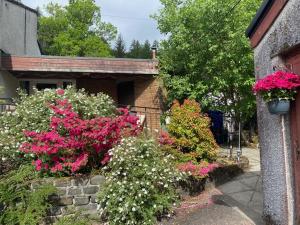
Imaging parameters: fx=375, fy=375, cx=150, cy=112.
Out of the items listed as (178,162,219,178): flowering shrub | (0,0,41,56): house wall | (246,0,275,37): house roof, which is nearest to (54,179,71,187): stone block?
(178,162,219,178): flowering shrub

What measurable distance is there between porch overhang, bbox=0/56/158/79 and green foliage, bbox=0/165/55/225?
6903 mm

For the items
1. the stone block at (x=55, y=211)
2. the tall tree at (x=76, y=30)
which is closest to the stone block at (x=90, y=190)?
the stone block at (x=55, y=211)

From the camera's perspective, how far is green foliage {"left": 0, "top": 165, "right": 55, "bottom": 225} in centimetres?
596

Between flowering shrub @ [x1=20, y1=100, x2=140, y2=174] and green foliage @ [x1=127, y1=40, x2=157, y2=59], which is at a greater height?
green foliage @ [x1=127, y1=40, x2=157, y2=59]

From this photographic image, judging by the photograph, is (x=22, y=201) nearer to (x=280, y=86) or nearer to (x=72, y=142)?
(x=72, y=142)

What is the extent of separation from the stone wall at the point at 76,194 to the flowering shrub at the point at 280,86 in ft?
11.4

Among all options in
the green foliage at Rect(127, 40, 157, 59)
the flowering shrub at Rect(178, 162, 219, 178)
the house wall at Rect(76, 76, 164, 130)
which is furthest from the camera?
the green foliage at Rect(127, 40, 157, 59)

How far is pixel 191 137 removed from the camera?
26.4 feet

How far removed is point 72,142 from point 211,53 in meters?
5.96

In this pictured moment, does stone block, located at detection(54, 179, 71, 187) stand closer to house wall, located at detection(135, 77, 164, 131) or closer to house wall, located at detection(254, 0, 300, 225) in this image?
house wall, located at detection(254, 0, 300, 225)

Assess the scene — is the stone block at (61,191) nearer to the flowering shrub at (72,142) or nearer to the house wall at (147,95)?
the flowering shrub at (72,142)

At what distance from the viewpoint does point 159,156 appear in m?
6.85

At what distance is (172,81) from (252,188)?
556 cm

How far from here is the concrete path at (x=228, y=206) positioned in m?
6.12
